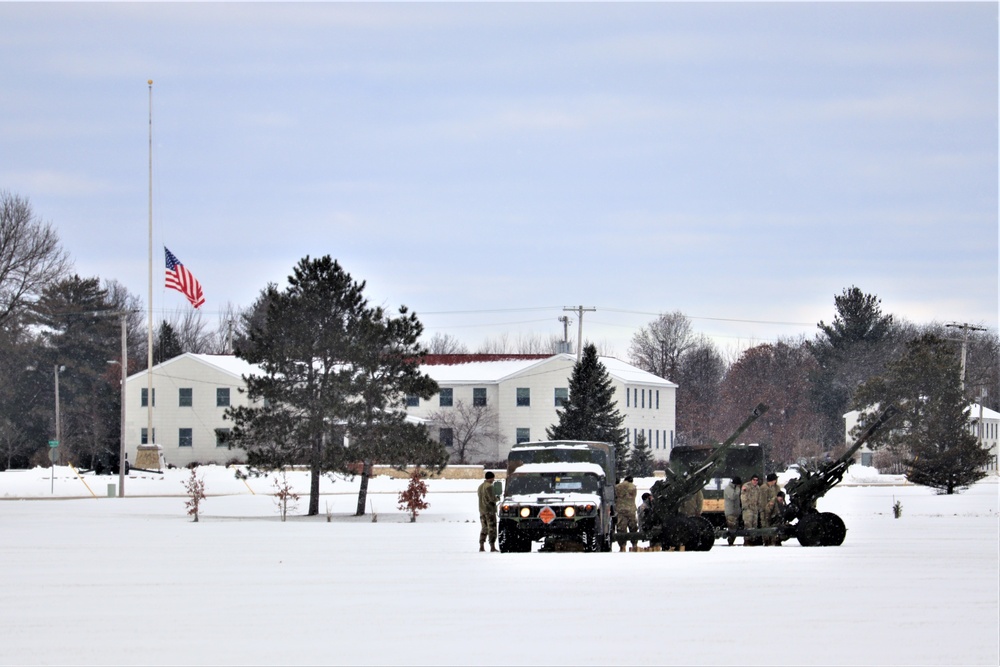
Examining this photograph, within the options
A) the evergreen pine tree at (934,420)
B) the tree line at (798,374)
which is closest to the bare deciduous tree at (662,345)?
the tree line at (798,374)

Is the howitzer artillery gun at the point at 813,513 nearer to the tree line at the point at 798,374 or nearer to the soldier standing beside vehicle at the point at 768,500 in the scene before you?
the soldier standing beside vehicle at the point at 768,500

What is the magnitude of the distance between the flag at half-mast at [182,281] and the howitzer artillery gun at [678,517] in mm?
40549

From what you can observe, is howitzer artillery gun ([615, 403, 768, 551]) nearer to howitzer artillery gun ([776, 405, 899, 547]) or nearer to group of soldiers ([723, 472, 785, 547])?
group of soldiers ([723, 472, 785, 547])

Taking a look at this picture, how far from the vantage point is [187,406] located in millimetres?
90625

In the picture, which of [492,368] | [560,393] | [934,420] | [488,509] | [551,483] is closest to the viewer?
[488,509]

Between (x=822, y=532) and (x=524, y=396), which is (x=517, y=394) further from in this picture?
(x=822, y=532)

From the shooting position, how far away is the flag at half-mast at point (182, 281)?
215 ft

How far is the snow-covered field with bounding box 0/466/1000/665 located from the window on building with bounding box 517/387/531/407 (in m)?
59.2

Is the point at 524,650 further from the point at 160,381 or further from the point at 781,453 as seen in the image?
the point at 781,453

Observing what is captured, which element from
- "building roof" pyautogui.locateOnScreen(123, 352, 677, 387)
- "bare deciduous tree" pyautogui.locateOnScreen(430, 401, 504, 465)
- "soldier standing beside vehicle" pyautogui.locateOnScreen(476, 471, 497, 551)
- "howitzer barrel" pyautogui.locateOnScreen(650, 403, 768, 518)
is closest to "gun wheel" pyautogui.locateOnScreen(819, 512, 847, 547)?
"howitzer barrel" pyautogui.locateOnScreen(650, 403, 768, 518)

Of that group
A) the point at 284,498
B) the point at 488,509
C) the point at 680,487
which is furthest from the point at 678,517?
the point at 284,498

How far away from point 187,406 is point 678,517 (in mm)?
67195

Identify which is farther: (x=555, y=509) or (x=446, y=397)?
(x=446, y=397)

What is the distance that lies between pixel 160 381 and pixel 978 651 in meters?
82.2
